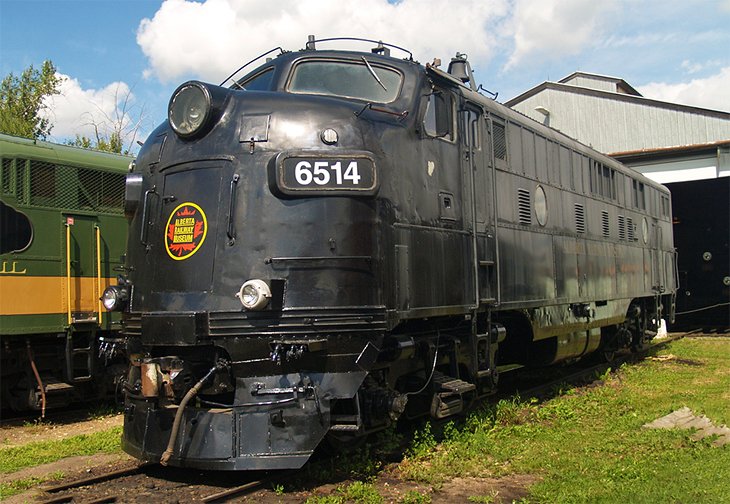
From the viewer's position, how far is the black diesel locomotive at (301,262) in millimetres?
5605

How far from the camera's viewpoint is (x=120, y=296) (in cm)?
652

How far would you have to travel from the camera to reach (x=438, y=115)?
23.4 feet

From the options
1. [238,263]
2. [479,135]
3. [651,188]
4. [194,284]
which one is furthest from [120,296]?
[651,188]

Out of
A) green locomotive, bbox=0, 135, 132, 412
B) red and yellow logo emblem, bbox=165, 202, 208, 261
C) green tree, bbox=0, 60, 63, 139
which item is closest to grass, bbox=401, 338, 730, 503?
red and yellow logo emblem, bbox=165, 202, 208, 261

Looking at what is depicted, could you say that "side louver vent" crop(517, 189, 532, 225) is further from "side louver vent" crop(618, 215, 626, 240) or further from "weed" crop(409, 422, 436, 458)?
"side louver vent" crop(618, 215, 626, 240)

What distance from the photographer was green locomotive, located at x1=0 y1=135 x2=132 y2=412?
932 cm

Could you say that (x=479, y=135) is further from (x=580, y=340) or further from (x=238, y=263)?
(x=580, y=340)

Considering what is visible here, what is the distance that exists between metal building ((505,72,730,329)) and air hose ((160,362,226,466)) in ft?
66.2

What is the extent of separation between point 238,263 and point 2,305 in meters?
4.97

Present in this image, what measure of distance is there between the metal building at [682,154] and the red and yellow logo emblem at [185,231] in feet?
65.1

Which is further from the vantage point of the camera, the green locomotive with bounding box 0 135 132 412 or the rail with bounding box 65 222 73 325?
the rail with bounding box 65 222 73 325

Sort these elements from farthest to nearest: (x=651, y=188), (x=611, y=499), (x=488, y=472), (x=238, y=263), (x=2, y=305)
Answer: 1. (x=651, y=188)
2. (x=2, y=305)
3. (x=488, y=472)
4. (x=238, y=263)
5. (x=611, y=499)

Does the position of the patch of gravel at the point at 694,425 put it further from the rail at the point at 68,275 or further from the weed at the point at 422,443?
the rail at the point at 68,275

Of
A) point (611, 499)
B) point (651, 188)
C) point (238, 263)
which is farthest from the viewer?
point (651, 188)
